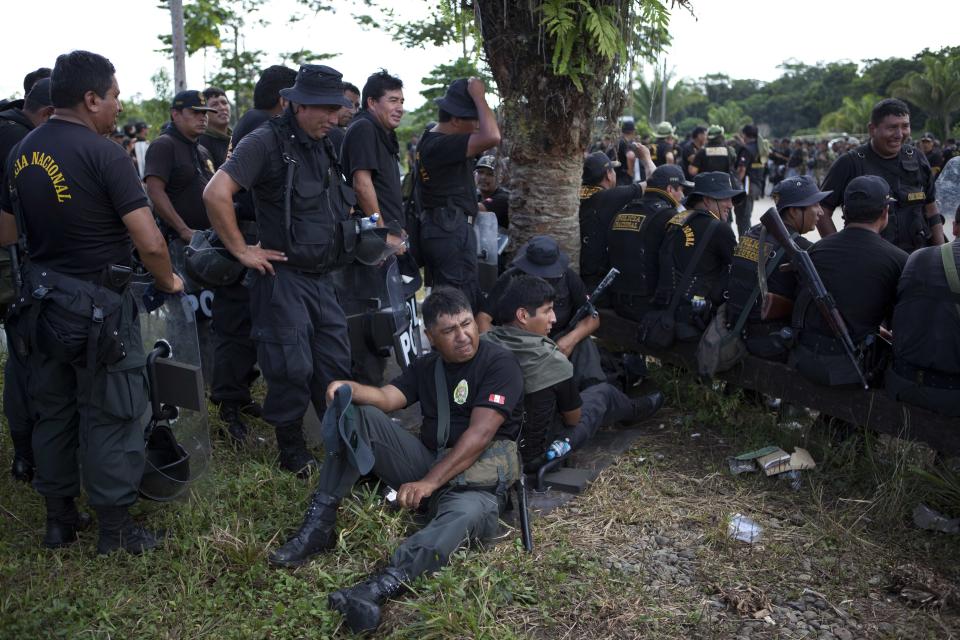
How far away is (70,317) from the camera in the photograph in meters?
3.41

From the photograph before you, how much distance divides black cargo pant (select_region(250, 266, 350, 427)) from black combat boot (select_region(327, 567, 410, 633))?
4.07 ft

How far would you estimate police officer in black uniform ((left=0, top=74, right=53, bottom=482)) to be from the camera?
12.8 ft

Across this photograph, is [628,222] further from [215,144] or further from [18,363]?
[18,363]

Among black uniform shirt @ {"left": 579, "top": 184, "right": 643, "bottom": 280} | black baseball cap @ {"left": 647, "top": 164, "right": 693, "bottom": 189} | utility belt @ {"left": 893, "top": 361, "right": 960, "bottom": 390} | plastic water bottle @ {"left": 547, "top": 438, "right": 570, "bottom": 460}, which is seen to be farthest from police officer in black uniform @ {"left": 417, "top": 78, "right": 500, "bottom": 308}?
utility belt @ {"left": 893, "top": 361, "right": 960, "bottom": 390}

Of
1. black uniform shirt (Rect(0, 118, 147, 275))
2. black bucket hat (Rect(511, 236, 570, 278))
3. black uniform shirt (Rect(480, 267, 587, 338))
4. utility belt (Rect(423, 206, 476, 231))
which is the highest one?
black uniform shirt (Rect(0, 118, 147, 275))

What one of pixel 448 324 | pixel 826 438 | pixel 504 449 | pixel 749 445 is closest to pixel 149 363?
pixel 448 324

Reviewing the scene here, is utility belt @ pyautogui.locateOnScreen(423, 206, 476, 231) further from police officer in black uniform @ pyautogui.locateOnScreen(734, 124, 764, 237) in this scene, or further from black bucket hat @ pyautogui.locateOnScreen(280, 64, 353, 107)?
police officer in black uniform @ pyautogui.locateOnScreen(734, 124, 764, 237)

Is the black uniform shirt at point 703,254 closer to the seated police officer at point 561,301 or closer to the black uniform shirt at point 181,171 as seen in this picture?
the seated police officer at point 561,301

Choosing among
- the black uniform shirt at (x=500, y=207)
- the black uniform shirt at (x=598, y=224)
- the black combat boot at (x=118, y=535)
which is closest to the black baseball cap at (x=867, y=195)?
the black uniform shirt at (x=598, y=224)

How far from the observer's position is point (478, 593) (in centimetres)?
317

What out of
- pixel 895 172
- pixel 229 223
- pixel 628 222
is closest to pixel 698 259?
pixel 628 222

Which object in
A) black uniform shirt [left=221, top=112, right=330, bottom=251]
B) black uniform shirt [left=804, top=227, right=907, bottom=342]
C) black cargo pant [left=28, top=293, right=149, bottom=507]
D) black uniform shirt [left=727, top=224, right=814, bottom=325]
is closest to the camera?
black cargo pant [left=28, top=293, right=149, bottom=507]

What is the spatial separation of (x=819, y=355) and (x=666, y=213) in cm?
156

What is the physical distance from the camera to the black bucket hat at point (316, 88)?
4070 millimetres
